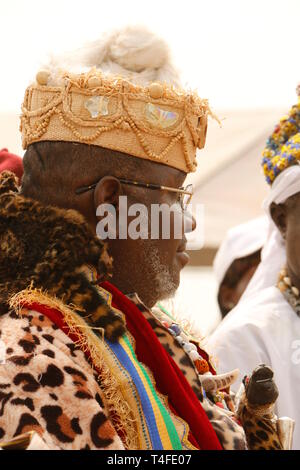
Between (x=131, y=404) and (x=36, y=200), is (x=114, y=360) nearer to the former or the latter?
(x=131, y=404)

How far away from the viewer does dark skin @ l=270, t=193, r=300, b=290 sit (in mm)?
4078

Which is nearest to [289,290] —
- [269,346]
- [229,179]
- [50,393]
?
[269,346]

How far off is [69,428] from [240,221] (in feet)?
20.5

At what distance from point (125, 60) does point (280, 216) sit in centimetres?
185

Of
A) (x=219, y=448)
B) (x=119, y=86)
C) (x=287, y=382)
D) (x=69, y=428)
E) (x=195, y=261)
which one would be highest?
(x=119, y=86)

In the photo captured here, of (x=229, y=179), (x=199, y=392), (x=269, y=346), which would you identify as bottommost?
(x=229, y=179)

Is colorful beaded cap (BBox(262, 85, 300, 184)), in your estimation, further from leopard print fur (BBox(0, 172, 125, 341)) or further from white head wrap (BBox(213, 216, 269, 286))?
white head wrap (BBox(213, 216, 269, 286))

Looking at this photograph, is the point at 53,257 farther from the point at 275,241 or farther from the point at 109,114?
the point at 275,241

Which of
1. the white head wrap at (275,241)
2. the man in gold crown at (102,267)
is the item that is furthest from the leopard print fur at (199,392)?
the white head wrap at (275,241)

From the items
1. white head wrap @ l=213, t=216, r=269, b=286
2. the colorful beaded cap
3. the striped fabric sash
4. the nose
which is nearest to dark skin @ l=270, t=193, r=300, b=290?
the colorful beaded cap

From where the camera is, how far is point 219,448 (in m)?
2.31

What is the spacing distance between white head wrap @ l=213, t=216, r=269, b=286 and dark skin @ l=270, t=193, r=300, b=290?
243cm

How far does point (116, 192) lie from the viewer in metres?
2.54
